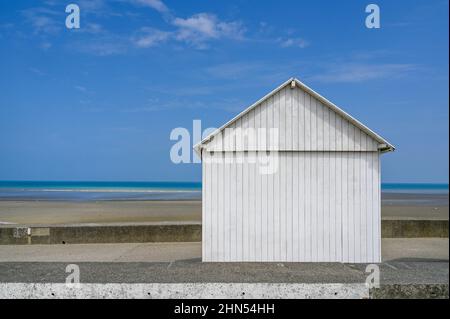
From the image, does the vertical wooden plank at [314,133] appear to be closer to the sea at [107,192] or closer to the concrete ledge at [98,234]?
the concrete ledge at [98,234]

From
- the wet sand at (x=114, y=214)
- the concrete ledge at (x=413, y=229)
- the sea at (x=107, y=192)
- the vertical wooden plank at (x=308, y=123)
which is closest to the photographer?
the vertical wooden plank at (x=308, y=123)

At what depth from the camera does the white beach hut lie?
948 centimetres

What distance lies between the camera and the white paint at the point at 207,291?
22.5 feet

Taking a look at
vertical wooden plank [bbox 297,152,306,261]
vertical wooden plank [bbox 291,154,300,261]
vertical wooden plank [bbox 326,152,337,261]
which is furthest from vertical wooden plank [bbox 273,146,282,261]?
vertical wooden plank [bbox 326,152,337,261]

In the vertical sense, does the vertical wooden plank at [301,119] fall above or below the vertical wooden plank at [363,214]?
above

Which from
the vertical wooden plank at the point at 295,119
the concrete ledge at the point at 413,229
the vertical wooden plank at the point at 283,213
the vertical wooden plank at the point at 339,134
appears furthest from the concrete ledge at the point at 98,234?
the concrete ledge at the point at 413,229

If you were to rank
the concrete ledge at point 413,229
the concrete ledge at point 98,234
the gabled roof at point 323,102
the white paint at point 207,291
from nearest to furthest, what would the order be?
the white paint at point 207,291
the gabled roof at point 323,102
the concrete ledge at point 98,234
the concrete ledge at point 413,229

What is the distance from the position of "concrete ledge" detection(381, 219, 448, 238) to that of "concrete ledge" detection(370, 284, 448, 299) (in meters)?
8.37

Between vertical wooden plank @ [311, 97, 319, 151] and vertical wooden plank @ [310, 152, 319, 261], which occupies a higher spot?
vertical wooden plank @ [311, 97, 319, 151]

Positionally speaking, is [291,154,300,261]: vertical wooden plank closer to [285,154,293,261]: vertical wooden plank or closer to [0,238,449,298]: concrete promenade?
[285,154,293,261]: vertical wooden plank

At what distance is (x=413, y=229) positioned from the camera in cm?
1516

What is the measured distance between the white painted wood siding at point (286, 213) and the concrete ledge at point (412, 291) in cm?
259
